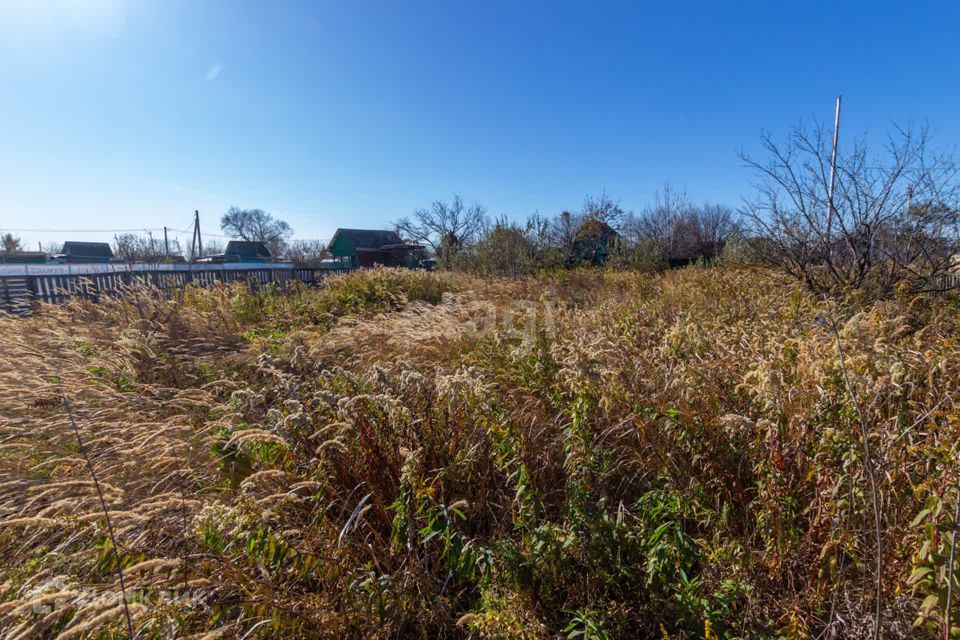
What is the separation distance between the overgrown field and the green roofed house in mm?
34174

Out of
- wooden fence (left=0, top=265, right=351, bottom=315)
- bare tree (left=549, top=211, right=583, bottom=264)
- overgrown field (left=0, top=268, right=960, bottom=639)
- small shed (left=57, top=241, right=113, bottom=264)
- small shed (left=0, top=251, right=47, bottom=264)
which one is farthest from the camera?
small shed (left=57, top=241, right=113, bottom=264)

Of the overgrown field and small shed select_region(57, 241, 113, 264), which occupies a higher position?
small shed select_region(57, 241, 113, 264)

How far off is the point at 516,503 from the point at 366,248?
3865cm

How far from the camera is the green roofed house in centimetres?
3706

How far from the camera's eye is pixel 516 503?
182 cm

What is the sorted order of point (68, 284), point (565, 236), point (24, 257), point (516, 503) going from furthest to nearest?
point (24, 257) < point (565, 236) < point (68, 284) < point (516, 503)

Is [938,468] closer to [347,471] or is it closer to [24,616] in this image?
[347,471]

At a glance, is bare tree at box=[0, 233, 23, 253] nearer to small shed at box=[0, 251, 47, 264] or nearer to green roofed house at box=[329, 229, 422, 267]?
small shed at box=[0, 251, 47, 264]

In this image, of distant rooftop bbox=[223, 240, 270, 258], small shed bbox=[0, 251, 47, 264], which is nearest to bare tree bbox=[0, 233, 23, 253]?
small shed bbox=[0, 251, 47, 264]

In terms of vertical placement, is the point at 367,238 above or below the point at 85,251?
above

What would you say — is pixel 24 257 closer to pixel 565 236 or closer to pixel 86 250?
pixel 86 250

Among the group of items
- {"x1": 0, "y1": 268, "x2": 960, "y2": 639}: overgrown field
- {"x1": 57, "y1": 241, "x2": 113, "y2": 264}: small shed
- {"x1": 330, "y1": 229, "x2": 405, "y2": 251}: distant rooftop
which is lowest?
{"x1": 0, "y1": 268, "x2": 960, "y2": 639}: overgrown field

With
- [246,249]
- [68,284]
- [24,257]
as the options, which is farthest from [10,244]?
[68,284]

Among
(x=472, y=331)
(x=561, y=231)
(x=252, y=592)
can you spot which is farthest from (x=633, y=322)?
(x=561, y=231)
